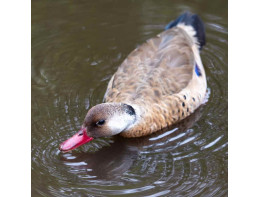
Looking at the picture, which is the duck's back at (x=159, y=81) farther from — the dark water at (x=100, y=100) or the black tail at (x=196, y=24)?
the black tail at (x=196, y=24)

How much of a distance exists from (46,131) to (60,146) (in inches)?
25.5

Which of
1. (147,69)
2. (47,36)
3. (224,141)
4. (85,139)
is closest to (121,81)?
(147,69)

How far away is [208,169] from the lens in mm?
6500

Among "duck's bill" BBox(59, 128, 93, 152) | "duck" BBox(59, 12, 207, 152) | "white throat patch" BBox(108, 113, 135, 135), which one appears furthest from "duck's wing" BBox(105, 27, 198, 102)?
"duck's bill" BBox(59, 128, 93, 152)

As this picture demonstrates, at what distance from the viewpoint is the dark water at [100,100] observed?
20.7 ft

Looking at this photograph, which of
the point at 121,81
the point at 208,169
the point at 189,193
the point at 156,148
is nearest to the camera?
the point at 189,193

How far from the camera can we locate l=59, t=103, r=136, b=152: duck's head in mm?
6691

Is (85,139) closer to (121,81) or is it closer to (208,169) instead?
(121,81)

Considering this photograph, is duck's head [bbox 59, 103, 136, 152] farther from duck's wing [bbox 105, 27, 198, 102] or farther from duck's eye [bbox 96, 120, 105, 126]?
duck's wing [bbox 105, 27, 198, 102]

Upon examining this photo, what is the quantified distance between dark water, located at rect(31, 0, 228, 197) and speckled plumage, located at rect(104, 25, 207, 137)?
0.23m

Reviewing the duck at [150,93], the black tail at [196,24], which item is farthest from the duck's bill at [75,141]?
the black tail at [196,24]

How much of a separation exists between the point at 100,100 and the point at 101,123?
48.5 inches

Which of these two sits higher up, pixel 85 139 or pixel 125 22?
pixel 125 22

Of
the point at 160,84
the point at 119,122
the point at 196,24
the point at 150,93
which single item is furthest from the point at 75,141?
the point at 196,24
